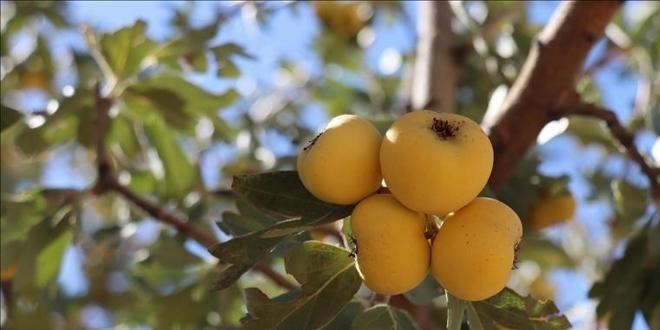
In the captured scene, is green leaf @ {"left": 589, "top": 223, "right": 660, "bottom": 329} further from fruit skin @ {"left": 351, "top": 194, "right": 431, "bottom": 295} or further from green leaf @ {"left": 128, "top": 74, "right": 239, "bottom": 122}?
green leaf @ {"left": 128, "top": 74, "right": 239, "bottom": 122}

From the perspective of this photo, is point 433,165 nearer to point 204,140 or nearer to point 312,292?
point 312,292

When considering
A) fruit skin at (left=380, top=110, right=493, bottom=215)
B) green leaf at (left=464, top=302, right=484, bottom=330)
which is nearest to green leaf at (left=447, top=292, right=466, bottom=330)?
green leaf at (left=464, top=302, right=484, bottom=330)

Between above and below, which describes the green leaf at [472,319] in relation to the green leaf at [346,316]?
above

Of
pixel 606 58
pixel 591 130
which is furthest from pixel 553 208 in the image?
pixel 606 58

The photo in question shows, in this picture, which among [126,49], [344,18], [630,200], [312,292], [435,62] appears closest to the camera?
[312,292]

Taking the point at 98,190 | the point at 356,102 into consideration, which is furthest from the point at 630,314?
the point at 356,102

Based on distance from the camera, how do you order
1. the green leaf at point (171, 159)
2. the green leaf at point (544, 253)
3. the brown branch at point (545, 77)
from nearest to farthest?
the brown branch at point (545, 77), the green leaf at point (171, 159), the green leaf at point (544, 253)

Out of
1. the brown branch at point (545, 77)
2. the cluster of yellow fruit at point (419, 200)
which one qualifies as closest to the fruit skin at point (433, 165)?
the cluster of yellow fruit at point (419, 200)

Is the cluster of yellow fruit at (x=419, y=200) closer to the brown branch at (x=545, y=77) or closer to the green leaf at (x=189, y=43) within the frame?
the brown branch at (x=545, y=77)
